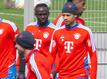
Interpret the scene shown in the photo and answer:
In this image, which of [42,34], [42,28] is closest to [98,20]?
[42,28]

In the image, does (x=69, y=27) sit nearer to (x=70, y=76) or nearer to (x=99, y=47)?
(x=70, y=76)

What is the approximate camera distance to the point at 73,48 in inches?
385

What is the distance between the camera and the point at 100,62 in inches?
548

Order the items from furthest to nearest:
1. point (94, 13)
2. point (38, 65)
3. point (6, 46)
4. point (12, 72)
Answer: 1. point (94, 13)
2. point (12, 72)
3. point (6, 46)
4. point (38, 65)

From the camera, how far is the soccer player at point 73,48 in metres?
9.80

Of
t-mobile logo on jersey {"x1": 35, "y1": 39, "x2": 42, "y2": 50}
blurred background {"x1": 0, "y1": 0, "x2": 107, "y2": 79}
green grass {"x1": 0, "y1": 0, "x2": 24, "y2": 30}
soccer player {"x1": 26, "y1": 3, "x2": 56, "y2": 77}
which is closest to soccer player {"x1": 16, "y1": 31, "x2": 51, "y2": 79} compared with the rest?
soccer player {"x1": 26, "y1": 3, "x2": 56, "y2": 77}

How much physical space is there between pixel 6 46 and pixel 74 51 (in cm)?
106

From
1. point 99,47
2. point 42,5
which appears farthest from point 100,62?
point 42,5

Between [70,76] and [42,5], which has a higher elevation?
[42,5]

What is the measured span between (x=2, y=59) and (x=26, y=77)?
2.00 m

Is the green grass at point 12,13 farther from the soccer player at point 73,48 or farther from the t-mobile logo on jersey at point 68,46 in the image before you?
the t-mobile logo on jersey at point 68,46

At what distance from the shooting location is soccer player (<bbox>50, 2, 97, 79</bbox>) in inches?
386

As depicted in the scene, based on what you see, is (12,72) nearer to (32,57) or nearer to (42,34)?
(42,34)

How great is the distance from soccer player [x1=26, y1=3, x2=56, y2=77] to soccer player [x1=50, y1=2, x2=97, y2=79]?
34 cm
